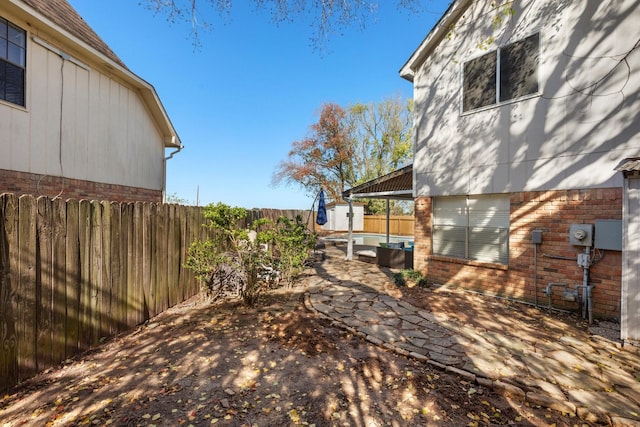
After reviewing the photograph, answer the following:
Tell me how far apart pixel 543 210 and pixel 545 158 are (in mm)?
949

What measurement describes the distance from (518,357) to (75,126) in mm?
9503

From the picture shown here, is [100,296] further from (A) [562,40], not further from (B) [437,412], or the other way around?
(A) [562,40]

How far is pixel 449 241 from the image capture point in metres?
6.81

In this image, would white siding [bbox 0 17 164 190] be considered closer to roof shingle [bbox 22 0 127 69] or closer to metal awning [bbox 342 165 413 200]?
roof shingle [bbox 22 0 127 69]

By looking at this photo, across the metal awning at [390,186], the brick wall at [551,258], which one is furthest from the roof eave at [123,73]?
the brick wall at [551,258]

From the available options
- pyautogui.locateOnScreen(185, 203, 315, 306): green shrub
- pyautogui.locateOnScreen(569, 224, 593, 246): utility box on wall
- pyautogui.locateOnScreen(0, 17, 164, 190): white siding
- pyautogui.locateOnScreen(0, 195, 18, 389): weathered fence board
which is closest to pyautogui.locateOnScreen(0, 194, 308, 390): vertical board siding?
pyautogui.locateOnScreen(0, 195, 18, 389): weathered fence board

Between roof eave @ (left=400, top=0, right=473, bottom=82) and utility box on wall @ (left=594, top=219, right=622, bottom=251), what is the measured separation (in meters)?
5.06

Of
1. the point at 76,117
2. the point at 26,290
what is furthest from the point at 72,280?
the point at 76,117

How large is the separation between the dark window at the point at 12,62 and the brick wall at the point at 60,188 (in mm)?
1462

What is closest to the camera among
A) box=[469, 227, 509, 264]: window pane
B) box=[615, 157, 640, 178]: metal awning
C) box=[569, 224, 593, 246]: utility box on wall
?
box=[615, 157, 640, 178]: metal awning

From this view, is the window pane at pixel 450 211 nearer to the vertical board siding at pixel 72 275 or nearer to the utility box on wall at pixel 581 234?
the utility box on wall at pixel 581 234

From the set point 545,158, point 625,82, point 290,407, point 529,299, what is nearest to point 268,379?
point 290,407

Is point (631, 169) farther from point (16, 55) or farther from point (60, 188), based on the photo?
point (16, 55)

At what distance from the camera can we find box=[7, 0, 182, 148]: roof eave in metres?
5.72
